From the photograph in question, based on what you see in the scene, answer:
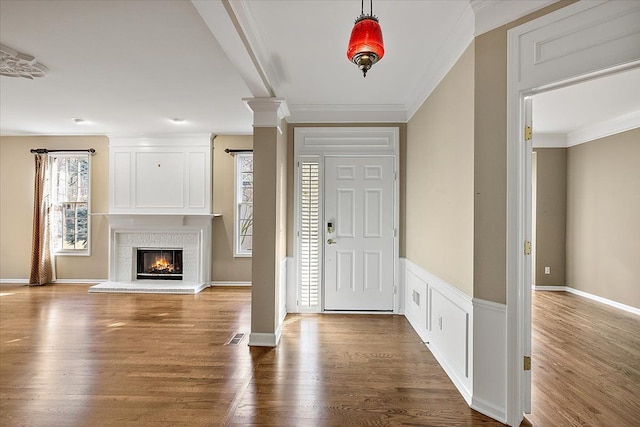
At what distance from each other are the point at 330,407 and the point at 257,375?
763 mm

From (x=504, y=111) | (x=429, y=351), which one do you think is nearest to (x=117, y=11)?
(x=504, y=111)

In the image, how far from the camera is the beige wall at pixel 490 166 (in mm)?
Answer: 2127

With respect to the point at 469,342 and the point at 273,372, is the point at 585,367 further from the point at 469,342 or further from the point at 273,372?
the point at 273,372

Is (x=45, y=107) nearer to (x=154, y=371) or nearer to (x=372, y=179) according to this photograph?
(x=154, y=371)

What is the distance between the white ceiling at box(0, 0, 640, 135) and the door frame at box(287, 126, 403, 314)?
177 mm

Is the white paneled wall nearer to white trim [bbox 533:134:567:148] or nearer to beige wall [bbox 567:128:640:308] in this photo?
white trim [bbox 533:134:567:148]

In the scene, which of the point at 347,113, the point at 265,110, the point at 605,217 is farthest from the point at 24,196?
the point at 605,217

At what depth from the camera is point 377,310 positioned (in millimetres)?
4422

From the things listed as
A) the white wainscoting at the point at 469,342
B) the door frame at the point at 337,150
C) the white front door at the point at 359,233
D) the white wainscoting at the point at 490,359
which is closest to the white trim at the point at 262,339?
the door frame at the point at 337,150

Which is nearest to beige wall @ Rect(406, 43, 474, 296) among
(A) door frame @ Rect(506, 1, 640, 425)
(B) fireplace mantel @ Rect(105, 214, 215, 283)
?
(A) door frame @ Rect(506, 1, 640, 425)

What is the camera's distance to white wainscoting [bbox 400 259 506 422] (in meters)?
2.14

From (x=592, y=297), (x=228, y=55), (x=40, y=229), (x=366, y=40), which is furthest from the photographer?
(x=40, y=229)

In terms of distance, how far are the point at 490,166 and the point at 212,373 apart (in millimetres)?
2765

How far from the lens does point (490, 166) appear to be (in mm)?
2184
